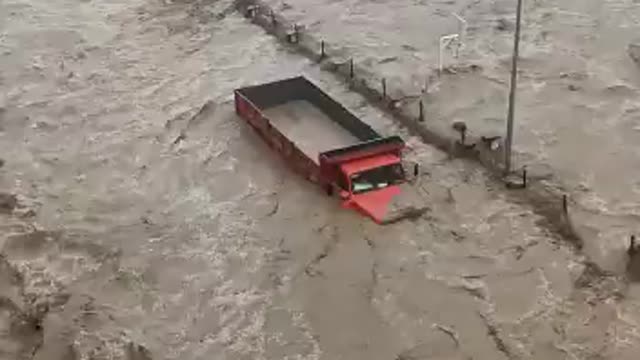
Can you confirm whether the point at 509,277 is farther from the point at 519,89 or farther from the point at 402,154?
the point at 519,89

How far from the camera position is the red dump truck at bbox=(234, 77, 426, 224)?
11.9 meters

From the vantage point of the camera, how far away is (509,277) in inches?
414

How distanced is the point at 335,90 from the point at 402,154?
2.73 m

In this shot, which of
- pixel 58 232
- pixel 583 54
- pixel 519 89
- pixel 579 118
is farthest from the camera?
pixel 583 54

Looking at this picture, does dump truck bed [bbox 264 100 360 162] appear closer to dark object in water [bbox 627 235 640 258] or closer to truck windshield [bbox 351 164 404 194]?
truck windshield [bbox 351 164 404 194]

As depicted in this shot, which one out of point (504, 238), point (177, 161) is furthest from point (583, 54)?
point (177, 161)

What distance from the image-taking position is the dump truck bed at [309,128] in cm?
1338

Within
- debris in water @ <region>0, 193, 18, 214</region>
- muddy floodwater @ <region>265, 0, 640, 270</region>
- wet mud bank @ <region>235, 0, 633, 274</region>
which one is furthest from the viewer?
debris in water @ <region>0, 193, 18, 214</region>

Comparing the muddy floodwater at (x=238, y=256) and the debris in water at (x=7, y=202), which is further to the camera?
the debris in water at (x=7, y=202)

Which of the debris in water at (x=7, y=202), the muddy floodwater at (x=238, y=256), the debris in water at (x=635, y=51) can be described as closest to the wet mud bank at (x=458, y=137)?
the muddy floodwater at (x=238, y=256)

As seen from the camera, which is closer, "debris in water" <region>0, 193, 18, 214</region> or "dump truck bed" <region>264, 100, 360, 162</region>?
"debris in water" <region>0, 193, 18, 214</region>

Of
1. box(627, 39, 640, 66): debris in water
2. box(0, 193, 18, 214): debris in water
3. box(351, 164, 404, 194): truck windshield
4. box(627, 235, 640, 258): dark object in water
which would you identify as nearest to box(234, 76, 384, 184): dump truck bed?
box(351, 164, 404, 194): truck windshield

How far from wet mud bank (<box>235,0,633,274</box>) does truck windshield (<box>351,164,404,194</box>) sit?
1.34 m

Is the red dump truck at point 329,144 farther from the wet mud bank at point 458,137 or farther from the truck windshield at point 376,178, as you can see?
the wet mud bank at point 458,137
